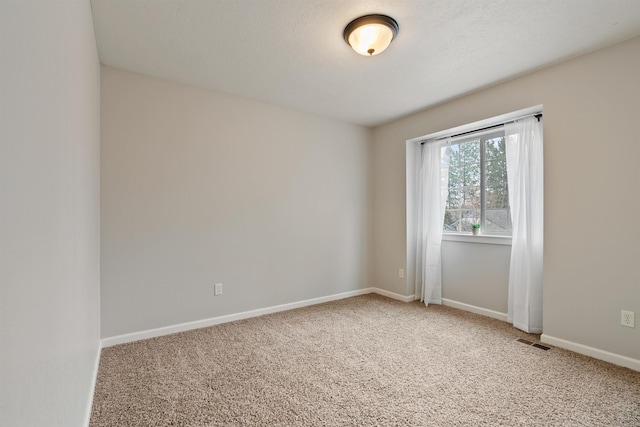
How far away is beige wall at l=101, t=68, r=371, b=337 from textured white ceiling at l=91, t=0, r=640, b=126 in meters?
0.39

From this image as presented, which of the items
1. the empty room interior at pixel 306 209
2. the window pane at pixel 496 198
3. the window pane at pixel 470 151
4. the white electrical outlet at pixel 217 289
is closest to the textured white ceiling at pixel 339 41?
the empty room interior at pixel 306 209

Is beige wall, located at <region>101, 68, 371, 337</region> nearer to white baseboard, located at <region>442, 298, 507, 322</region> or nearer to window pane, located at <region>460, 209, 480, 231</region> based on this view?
white baseboard, located at <region>442, 298, 507, 322</region>

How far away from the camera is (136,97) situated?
2.90 meters

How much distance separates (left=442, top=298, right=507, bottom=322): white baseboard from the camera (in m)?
3.46

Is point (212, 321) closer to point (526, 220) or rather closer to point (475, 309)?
point (475, 309)

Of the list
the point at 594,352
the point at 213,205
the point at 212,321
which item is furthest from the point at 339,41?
the point at 594,352

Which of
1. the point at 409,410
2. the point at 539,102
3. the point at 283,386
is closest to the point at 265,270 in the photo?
the point at 283,386

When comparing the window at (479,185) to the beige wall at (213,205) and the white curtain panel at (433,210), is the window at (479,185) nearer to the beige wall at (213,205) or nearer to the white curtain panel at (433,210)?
the white curtain panel at (433,210)

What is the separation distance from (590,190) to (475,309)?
175cm

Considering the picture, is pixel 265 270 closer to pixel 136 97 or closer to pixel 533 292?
pixel 136 97

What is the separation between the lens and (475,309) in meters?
3.71

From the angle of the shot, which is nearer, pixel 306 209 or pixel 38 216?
pixel 38 216

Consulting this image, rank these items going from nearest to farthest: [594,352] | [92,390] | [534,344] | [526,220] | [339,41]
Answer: [92,390] → [339,41] → [594,352] → [534,344] → [526,220]

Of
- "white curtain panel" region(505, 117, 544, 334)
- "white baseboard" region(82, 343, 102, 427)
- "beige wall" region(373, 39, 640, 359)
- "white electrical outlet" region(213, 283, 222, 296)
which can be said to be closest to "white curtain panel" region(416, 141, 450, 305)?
"white curtain panel" region(505, 117, 544, 334)
